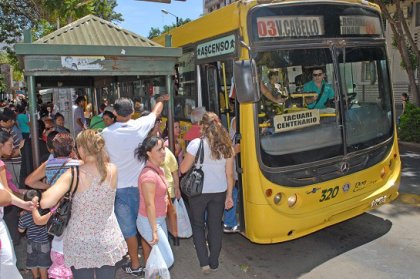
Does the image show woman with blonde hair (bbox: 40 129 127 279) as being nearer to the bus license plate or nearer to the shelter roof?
the shelter roof

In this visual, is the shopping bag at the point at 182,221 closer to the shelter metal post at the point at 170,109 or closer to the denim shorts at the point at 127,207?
the denim shorts at the point at 127,207

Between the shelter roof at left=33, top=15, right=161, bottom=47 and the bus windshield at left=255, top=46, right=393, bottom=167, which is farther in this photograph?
the bus windshield at left=255, top=46, right=393, bottom=167

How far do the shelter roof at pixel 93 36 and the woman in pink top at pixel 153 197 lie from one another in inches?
58.5

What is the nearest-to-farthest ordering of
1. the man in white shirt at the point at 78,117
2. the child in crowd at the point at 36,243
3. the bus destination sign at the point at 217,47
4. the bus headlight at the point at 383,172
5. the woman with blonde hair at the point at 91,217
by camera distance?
1. the woman with blonde hair at the point at 91,217
2. the child in crowd at the point at 36,243
3. the bus destination sign at the point at 217,47
4. the bus headlight at the point at 383,172
5. the man in white shirt at the point at 78,117

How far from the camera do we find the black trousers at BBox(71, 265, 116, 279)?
10.1ft

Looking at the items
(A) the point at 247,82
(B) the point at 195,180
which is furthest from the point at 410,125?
(B) the point at 195,180

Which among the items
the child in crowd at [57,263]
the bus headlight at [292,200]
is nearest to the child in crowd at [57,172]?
the child in crowd at [57,263]

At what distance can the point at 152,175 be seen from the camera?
3.70 metres

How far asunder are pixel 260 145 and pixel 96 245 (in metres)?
2.22

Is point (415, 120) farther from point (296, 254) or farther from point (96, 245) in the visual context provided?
point (96, 245)

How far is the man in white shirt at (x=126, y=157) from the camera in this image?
4.15m

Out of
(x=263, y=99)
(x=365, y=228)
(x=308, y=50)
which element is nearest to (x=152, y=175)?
(x=263, y=99)

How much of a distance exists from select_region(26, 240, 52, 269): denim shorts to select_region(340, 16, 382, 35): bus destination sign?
4.10 m

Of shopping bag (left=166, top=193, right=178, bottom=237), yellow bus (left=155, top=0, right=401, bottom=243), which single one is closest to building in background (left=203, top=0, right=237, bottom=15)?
yellow bus (left=155, top=0, right=401, bottom=243)
